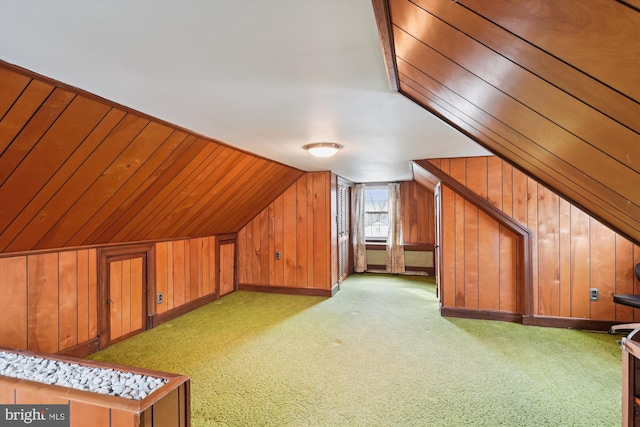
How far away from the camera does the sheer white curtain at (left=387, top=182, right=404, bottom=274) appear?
21.9ft

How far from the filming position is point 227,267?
520cm

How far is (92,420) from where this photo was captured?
1221mm

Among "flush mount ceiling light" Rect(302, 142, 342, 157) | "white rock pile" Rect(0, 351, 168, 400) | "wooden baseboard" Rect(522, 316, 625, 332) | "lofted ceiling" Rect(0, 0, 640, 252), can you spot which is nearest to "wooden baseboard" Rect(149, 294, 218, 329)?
"lofted ceiling" Rect(0, 0, 640, 252)

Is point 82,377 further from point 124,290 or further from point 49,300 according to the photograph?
point 124,290

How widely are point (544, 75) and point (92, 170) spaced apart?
2.60m

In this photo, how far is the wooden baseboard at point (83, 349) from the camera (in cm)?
279

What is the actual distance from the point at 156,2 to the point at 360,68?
875mm

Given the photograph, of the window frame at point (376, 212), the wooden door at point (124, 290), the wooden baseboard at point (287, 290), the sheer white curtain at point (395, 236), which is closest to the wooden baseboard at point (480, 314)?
the wooden baseboard at point (287, 290)

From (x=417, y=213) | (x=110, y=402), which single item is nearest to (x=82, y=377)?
(x=110, y=402)

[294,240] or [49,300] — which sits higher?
[294,240]

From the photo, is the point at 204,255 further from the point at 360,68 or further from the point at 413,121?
the point at 360,68

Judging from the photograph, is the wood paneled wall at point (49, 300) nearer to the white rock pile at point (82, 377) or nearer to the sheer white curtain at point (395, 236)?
the white rock pile at point (82, 377)

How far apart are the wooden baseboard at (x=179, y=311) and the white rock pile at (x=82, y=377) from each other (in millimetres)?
2040

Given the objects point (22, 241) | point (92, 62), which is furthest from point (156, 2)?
point (22, 241)
